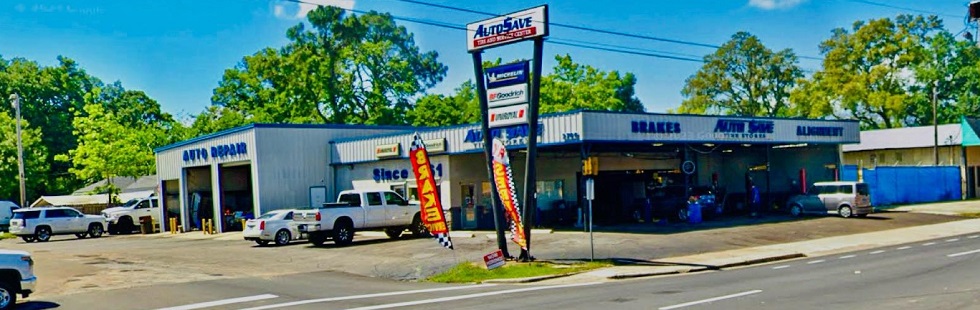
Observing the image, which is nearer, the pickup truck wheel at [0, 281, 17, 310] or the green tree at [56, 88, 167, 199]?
the pickup truck wheel at [0, 281, 17, 310]

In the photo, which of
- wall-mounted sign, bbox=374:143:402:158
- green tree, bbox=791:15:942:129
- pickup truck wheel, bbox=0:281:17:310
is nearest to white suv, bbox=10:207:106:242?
wall-mounted sign, bbox=374:143:402:158

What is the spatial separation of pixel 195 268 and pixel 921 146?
46531 millimetres

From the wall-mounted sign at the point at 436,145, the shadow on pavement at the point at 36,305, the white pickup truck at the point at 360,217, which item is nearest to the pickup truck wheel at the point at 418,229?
the white pickup truck at the point at 360,217

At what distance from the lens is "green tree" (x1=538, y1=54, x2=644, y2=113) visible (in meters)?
67.1

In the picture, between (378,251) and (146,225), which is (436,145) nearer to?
(378,251)

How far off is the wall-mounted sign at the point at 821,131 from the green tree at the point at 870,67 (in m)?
26.6

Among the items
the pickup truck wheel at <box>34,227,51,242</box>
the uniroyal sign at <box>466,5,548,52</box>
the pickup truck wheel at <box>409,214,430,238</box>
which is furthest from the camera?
the pickup truck wheel at <box>34,227,51,242</box>

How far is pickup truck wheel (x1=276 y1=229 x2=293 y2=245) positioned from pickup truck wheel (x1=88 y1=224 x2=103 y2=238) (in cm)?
1665

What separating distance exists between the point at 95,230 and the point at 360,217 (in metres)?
20.0

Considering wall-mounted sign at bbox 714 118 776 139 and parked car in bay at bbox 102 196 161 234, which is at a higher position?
wall-mounted sign at bbox 714 118 776 139

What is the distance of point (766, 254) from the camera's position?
2397 cm

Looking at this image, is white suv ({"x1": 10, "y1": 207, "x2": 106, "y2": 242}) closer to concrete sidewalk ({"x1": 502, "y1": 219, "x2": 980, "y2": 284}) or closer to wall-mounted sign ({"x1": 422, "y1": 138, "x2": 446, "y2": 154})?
wall-mounted sign ({"x1": 422, "y1": 138, "x2": 446, "y2": 154})

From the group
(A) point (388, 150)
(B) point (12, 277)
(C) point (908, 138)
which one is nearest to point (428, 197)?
(B) point (12, 277)

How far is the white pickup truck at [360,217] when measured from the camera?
2938cm
